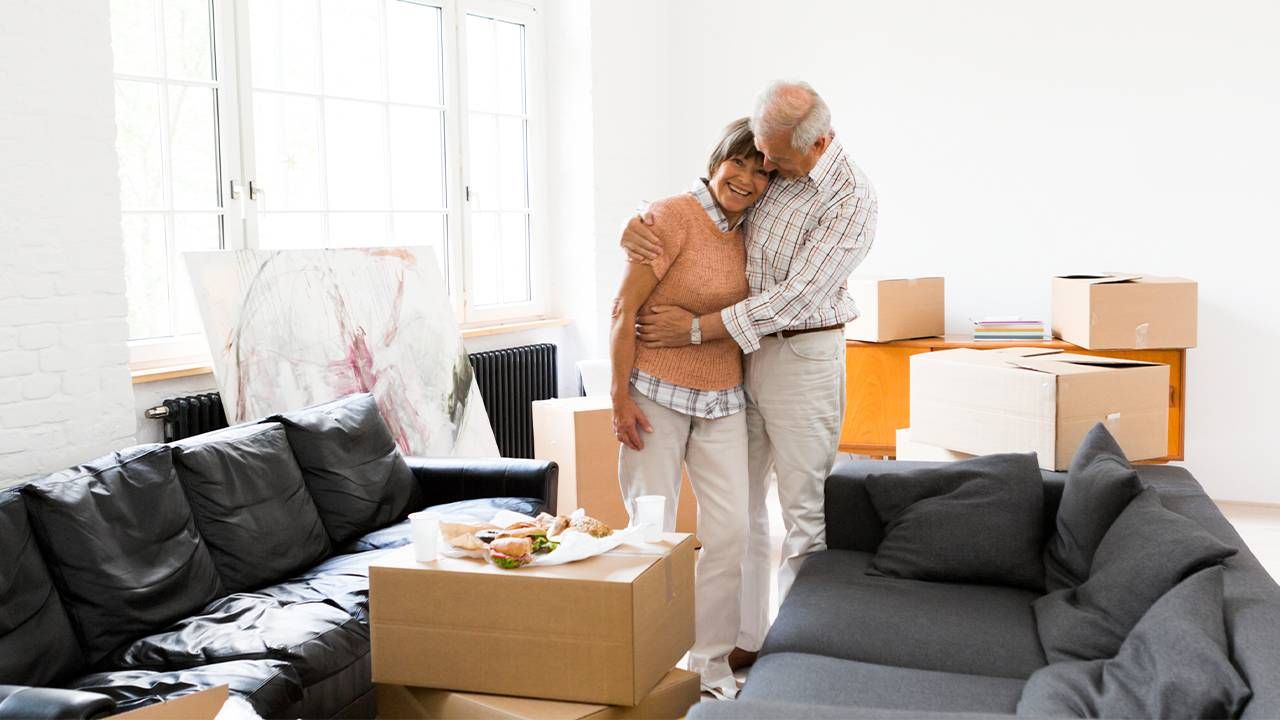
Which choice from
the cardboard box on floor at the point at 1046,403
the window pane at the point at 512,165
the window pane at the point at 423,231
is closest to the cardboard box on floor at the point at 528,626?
the cardboard box on floor at the point at 1046,403

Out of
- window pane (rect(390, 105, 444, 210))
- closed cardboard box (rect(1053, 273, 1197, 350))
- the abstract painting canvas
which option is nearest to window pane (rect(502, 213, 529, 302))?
window pane (rect(390, 105, 444, 210))

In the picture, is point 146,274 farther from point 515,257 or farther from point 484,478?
point 515,257

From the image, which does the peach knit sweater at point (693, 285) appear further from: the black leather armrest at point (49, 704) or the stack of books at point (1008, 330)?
the stack of books at point (1008, 330)

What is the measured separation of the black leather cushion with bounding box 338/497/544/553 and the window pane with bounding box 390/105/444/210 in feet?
5.90

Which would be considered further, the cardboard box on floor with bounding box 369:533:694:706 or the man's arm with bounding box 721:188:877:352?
the man's arm with bounding box 721:188:877:352

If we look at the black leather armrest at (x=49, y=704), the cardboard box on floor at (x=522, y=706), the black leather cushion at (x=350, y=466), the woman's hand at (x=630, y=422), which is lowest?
the cardboard box on floor at (x=522, y=706)

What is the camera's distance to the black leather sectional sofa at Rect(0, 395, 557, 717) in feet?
8.09

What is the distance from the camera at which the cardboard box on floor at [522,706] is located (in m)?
2.24

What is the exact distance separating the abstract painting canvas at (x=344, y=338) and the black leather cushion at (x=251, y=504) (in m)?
0.49

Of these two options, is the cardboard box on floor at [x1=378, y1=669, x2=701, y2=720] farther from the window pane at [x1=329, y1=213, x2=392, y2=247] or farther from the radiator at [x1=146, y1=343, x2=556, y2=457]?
the window pane at [x1=329, y1=213, x2=392, y2=247]

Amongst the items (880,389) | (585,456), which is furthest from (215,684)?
(880,389)

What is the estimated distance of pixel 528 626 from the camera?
89.9 inches

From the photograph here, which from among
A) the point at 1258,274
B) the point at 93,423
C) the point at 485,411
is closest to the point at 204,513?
the point at 93,423

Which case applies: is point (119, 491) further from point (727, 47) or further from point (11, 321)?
point (727, 47)
